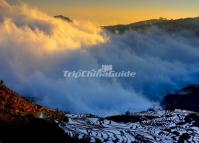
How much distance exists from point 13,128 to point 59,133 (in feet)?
86.4

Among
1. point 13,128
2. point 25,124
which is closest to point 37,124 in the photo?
point 25,124

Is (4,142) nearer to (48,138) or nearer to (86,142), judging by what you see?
(48,138)

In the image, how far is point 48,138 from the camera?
562 ft

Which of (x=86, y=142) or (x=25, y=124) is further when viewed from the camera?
(x=86, y=142)

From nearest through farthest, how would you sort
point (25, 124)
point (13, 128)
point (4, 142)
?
point (4, 142) → point (13, 128) → point (25, 124)

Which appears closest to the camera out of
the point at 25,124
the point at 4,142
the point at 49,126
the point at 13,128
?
the point at 4,142

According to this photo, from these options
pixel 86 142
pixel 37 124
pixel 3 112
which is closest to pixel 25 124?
pixel 37 124

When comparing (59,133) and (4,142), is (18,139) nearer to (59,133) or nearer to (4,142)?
(4,142)

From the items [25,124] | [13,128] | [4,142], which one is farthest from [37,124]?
[4,142]

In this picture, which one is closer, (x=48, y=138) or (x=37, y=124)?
(x=48, y=138)

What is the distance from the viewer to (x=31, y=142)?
16025 centimetres

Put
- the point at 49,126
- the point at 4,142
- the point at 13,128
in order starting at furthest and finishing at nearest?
the point at 49,126 → the point at 13,128 → the point at 4,142

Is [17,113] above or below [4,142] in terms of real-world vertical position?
above

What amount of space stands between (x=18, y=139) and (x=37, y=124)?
2367cm
